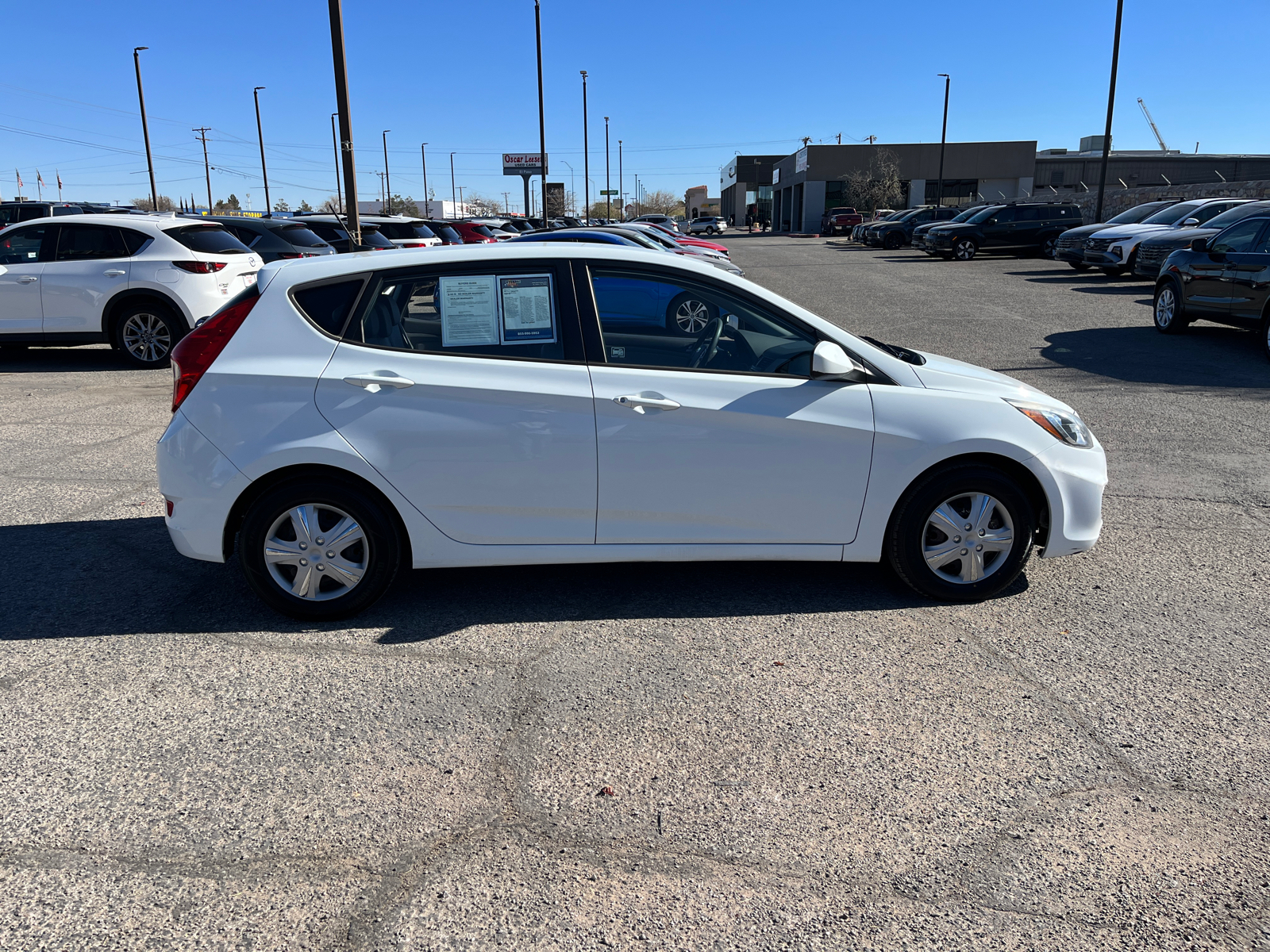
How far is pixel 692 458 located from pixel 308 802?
2.05 metres

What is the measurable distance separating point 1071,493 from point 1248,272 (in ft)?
28.8

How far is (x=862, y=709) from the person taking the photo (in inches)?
143

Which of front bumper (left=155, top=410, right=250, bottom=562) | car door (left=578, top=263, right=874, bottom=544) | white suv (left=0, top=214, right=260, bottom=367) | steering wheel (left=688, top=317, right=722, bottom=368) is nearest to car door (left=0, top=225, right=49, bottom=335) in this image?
white suv (left=0, top=214, right=260, bottom=367)

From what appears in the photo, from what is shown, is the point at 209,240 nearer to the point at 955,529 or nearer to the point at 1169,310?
the point at 955,529

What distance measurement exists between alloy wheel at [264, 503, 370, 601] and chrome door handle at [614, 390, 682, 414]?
1.27 meters

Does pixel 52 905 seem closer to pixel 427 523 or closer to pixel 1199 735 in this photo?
pixel 427 523

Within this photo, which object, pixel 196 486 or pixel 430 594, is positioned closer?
pixel 196 486

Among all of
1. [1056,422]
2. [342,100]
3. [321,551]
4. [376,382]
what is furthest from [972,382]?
[342,100]

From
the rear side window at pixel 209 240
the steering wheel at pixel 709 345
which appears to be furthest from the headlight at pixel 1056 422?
the rear side window at pixel 209 240

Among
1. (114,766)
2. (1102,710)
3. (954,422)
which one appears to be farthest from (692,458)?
(114,766)

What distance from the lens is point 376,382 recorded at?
4.17m

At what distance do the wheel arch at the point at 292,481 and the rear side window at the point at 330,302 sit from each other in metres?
0.62

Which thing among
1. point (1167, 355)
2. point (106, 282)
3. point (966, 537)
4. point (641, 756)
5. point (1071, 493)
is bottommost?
point (641, 756)

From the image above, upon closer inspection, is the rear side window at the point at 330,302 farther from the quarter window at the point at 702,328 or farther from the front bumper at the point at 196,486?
the quarter window at the point at 702,328
